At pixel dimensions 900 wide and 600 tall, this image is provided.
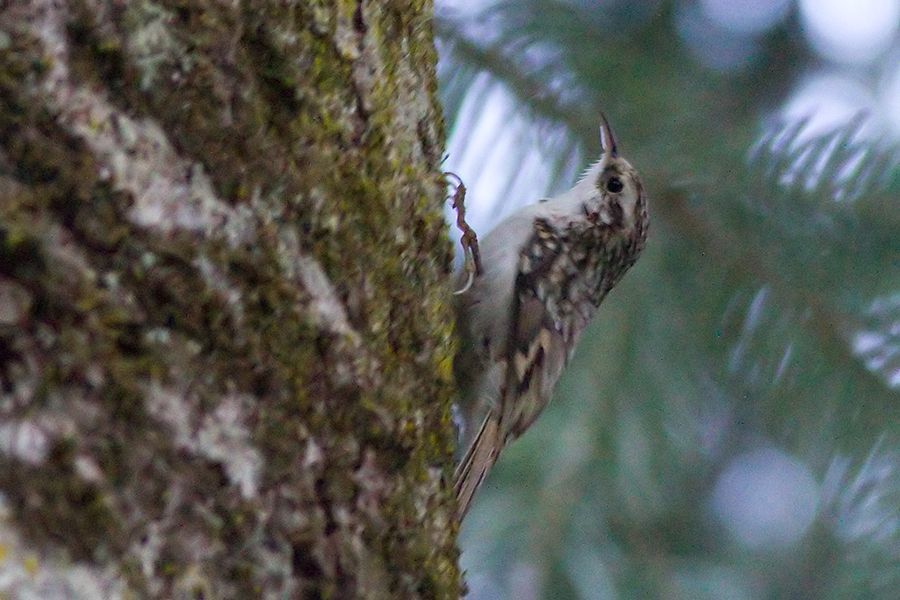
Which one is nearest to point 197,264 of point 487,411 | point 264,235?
point 264,235

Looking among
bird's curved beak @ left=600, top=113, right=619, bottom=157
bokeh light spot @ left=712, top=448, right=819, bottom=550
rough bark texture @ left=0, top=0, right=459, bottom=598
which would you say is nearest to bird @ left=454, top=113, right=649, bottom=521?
bird's curved beak @ left=600, top=113, right=619, bottom=157

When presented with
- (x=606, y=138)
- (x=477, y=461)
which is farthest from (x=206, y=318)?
(x=606, y=138)

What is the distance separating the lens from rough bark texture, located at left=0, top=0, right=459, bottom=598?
2.24 ft

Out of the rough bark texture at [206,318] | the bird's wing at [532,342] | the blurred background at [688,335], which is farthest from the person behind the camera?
the bird's wing at [532,342]

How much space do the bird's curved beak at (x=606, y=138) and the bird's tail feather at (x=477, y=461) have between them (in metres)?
0.52

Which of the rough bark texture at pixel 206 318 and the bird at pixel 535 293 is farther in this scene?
the bird at pixel 535 293

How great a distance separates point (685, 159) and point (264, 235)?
46.3 inches

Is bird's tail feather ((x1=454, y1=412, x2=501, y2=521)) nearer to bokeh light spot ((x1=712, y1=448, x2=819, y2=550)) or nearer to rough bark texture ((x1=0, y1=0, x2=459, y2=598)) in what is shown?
bokeh light spot ((x1=712, y1=448, x2=819, y2=550))

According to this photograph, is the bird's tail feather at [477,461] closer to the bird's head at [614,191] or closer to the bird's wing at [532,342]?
the bird's wing at [532,342]

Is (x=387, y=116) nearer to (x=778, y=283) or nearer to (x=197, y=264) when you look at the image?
(x=197, y=264)

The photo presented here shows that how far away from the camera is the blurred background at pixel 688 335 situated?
1.62 m

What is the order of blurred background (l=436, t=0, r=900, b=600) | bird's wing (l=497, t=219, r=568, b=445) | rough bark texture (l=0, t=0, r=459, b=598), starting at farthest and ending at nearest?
1. bird's wing (l=497, t=219, r=568, b=445)
2. blurred background (l=436, t=0, r=900, b=600)
3. rough bark texture (l=0, t=0, r=459, b=598)

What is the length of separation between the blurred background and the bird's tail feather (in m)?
0.03

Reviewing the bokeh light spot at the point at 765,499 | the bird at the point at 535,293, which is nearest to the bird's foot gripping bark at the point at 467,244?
the bird at the point at 535,293
